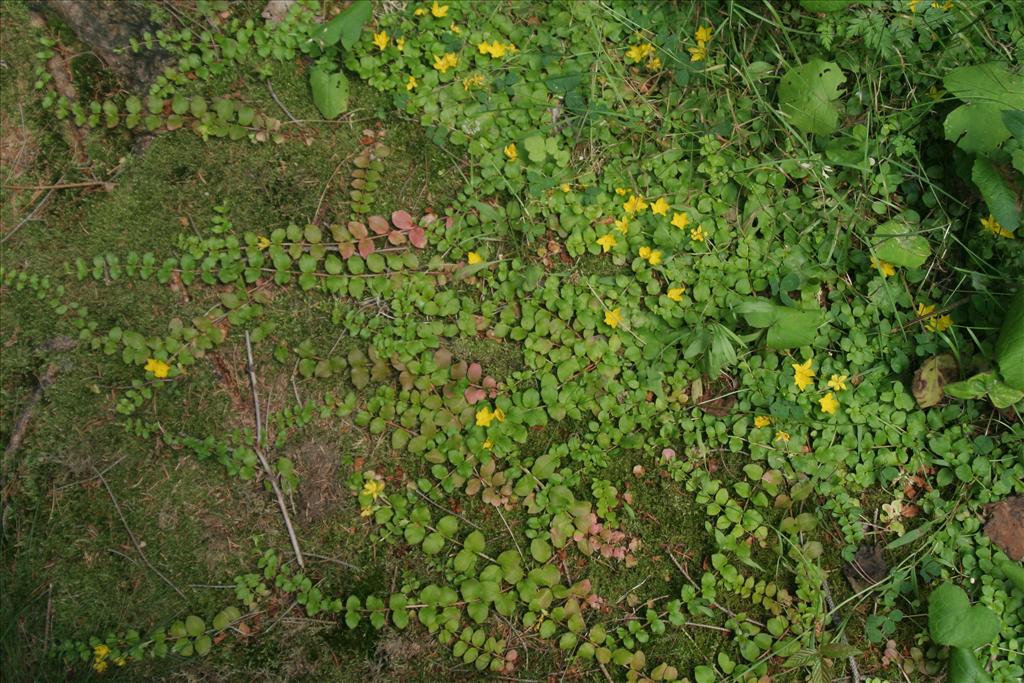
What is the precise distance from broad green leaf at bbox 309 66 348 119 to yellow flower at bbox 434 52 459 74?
1.35 feet

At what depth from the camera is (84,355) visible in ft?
9.65

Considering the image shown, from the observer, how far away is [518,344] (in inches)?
119

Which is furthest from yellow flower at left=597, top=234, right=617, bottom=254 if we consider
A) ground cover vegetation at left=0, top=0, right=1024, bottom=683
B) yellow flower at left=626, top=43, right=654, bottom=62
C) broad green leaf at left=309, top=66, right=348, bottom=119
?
broad green leaf at left=309, top=66, right=348, bottom=119

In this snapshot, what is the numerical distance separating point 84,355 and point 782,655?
9.89 ft

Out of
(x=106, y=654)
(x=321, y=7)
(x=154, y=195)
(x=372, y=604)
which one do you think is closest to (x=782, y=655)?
(x=372, y=604)

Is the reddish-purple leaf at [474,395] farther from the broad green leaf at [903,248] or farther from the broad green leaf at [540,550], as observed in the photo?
the broad green leaf at [903,248]

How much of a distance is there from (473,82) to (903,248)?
195 centimetres

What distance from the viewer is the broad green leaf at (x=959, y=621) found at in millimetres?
2564

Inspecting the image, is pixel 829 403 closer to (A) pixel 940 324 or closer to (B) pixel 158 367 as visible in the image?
(A) pixel 940 324

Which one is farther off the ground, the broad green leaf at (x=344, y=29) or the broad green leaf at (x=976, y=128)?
the broad green leaf at (x=344, y=29)

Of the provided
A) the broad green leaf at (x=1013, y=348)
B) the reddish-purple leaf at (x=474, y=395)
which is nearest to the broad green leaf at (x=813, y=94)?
the broad green leaf at (x=1013, y=348)

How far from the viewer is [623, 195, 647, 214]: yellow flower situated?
3040mm

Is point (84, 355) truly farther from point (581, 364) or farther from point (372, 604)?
point (581, 364)

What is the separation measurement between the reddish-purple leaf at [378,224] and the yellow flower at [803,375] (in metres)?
1.81
